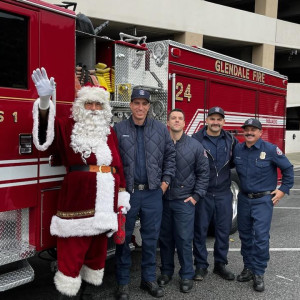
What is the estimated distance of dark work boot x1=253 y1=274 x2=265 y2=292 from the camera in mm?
4090

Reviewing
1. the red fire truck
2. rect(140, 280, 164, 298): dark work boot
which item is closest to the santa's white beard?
the red fire truck

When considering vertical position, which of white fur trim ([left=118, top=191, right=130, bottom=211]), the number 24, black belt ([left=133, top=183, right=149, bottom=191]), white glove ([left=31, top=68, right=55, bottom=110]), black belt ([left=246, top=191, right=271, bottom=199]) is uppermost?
the number 24

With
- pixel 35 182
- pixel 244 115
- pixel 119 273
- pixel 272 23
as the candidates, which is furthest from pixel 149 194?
pixel 272 23

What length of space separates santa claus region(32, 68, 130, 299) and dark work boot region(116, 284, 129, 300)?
635 mm

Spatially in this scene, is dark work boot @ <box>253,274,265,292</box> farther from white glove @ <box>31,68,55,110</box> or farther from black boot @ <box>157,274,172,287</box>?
white glove @ <box>31,68,55,110</box>

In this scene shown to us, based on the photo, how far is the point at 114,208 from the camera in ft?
11.1

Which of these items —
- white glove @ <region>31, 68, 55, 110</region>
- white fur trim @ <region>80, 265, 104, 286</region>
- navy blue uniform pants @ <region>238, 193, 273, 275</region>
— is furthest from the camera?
navy blue uniform pants @ <region>238, 193, 273, 275</region>

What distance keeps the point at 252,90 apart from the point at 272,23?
50.1 ft

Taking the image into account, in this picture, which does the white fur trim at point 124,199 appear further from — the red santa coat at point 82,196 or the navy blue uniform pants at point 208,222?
the navy blue uniform pants at point 208,222

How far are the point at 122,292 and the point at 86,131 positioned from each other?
1.57m

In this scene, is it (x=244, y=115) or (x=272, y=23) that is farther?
(x=272, y=23)

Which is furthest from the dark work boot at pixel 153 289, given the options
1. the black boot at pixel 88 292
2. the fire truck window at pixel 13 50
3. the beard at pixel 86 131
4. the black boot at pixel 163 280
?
the fire truck window at pixel 13 50

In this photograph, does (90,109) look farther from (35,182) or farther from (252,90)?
(252,90)

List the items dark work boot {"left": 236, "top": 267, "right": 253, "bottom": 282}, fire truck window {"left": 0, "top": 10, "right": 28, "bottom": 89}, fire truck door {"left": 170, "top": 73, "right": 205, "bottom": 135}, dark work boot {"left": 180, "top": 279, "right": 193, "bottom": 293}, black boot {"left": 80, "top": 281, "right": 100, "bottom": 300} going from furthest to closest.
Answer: fire truck door {"left": 170, "top": 73, "right": 205, "bottom": 135} < dark work boot {"left": 236, "top": 267, "right": 253, "bottom": 282} < dark work boot {"left": 180, "top": 279, "right": 193, "bottom": 293} < black boot {"left": 80, "top": 281, "right": 100, "bottom": 300} < fire truck window {"left": 0, "top": 10, "right": 28, "bottom": 89}
